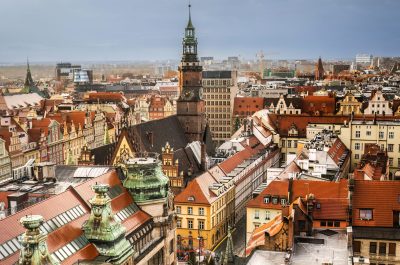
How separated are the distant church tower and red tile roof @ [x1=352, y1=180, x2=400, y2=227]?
61767mm

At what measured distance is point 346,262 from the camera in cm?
4753

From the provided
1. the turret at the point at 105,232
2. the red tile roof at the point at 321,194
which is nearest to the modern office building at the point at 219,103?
the red tile roof at the point at 321,194

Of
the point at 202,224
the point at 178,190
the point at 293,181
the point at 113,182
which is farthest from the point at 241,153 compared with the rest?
the point at 113,182

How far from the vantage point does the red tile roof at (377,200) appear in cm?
5438

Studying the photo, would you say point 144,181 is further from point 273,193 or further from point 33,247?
point 33,247

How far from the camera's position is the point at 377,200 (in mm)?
55500

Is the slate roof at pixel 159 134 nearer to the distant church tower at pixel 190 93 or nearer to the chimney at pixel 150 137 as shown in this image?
the chimney at pixel 150 137

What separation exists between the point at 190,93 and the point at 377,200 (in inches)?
2606

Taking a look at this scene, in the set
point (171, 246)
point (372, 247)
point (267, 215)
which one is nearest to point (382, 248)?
point (372, 247)

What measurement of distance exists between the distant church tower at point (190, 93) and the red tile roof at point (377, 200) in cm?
6177

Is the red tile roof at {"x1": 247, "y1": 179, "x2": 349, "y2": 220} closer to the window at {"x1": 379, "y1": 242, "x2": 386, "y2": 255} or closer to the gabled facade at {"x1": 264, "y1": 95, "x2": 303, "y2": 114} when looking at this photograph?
the window at {"x1": 379, "y1": 242, "x2": 386, "y2": 255}

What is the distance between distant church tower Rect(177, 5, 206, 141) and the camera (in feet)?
382

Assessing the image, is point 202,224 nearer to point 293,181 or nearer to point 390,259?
point 293,181

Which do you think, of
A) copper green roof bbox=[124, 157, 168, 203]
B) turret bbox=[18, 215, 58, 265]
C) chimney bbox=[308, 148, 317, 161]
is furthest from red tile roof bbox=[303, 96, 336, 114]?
turret bbox=[18, 215, 58, 265]
